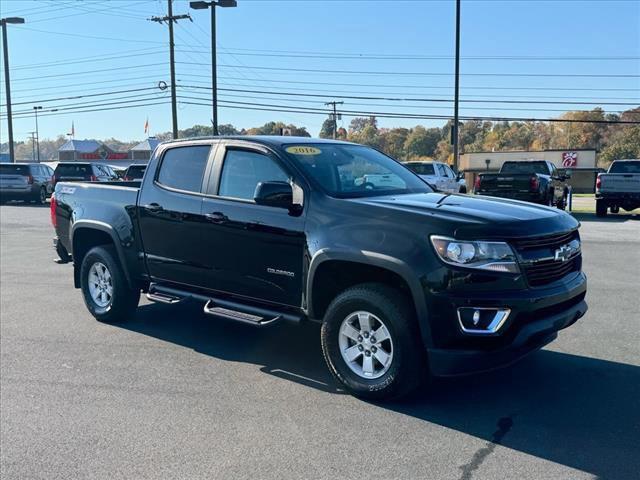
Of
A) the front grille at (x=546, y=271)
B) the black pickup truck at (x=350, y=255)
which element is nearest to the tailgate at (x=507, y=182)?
the black pickup truck at (x=350, y=255)

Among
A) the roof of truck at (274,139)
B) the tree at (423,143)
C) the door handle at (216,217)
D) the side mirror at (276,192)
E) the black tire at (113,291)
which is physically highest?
the tree at (423,143)

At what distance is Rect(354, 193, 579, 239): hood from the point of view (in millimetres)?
4082

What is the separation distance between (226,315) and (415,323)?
5.76 ft

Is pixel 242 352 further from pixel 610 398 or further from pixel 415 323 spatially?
pixel 610 398

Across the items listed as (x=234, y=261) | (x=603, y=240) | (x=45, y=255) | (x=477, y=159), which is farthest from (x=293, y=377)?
(x=477, y=159)

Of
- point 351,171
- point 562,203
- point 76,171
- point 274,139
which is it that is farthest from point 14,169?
point 351,171

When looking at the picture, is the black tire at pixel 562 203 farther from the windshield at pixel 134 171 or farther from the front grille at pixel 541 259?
the front grille at pixel 541 259

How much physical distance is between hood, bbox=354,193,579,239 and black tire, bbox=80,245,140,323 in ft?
10.4

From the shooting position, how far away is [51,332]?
21.2 ft

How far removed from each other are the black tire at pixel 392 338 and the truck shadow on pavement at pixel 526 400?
0.54 ft

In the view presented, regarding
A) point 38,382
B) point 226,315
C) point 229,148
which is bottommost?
point 38,382

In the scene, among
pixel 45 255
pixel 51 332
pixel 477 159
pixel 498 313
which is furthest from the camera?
pixel 477 159

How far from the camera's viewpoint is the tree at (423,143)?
107000 millimetres

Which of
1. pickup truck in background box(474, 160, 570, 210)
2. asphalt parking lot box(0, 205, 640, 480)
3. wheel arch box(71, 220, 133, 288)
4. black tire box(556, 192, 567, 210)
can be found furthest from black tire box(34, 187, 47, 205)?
asphalt parking lot box(0, 205, 640, 480)
